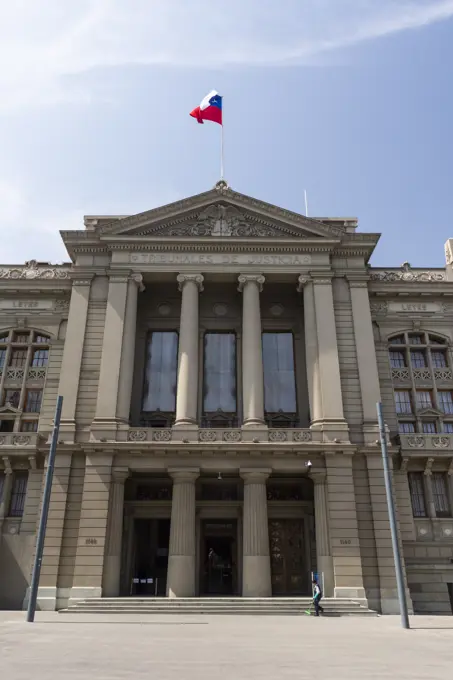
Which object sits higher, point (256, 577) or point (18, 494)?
point (18, 494)

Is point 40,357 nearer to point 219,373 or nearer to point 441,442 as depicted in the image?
point 219,373

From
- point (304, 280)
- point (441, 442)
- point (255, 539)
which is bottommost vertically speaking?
point (255, 539)

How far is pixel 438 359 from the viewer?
33.9m

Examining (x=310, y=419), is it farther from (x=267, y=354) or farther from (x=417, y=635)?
(x=417, y=635)

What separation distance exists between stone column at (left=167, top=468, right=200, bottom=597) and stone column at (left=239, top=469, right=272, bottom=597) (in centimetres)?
269

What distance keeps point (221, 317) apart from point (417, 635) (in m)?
22.3

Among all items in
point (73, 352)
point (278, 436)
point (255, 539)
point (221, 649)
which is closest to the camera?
point (221, 649)

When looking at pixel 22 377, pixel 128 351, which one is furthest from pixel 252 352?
pixel 22 377

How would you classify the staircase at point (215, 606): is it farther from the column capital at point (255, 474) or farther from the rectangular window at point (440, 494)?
the rectangular window at point (440, 494)

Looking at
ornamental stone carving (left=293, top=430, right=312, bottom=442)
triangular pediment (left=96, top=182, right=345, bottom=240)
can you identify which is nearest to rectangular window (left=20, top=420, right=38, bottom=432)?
triangular pediment (left=96, top=182, right=345, bottom=240)

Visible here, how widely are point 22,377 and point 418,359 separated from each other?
26051mm

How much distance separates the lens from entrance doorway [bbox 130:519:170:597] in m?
29.1

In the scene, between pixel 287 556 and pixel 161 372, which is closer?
pixel 287 556

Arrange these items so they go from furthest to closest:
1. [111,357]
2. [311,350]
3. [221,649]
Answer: [311,350] → [111,357] → [221,649]
